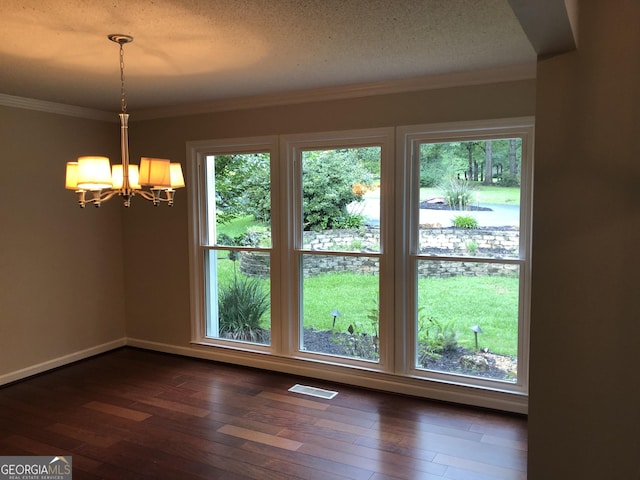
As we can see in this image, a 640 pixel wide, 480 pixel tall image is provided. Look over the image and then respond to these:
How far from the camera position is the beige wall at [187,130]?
3553mm

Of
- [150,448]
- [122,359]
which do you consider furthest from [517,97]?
[122,359]

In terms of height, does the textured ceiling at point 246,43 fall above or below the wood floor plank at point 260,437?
above

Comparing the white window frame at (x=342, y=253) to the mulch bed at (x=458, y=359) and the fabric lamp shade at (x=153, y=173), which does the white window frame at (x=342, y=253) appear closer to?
the mulch bed at (x=458, y=359)

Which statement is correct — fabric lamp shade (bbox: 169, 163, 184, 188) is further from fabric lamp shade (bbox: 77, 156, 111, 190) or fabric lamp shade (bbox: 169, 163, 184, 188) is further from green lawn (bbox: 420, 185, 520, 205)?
green lawn (bbox: 420, 185, 520, 205)

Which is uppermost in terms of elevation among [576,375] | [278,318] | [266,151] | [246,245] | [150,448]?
[266,151]

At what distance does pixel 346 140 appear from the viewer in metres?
4.03

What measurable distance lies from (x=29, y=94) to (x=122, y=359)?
258cm

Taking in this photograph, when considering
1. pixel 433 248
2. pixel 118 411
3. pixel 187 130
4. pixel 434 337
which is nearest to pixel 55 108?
pixel 187 130

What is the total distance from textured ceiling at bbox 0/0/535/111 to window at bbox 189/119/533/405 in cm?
64

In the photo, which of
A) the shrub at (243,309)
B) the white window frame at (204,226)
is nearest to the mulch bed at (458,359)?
the white window frame at (204,226)

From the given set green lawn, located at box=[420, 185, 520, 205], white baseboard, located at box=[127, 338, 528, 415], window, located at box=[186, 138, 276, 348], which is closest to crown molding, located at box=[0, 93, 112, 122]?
window, located at box=[186, 138, 276, 348]

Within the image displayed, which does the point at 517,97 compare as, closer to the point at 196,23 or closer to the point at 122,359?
the point at 196,23

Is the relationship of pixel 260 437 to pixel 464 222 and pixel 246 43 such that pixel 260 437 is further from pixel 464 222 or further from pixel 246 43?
pixel 246 43

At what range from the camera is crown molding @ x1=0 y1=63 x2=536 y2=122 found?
3.44 m
